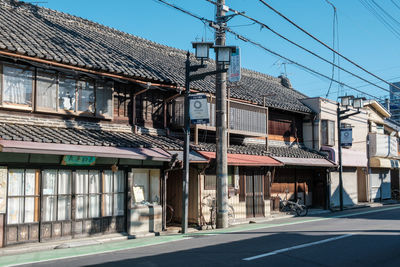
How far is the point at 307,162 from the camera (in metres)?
22.8

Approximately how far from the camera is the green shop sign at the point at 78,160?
42.9ft

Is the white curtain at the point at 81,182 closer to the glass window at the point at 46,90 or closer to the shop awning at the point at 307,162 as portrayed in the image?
the glass window at the point at 46,90

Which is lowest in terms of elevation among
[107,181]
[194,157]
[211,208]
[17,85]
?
[211,208]

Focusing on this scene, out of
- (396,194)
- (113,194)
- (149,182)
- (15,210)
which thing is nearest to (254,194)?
(149,182)

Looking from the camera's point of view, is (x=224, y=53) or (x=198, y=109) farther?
(x=198, y=109)

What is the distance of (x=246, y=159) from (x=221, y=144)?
253 centimetres

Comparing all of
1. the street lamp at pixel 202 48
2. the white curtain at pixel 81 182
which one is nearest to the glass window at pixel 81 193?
the white curtain at pixel 81 182

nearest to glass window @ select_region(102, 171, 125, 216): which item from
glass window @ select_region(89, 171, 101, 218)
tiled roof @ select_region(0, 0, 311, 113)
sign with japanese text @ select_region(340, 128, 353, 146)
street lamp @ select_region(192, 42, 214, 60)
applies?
glass window @ select_region(89, 171, 101, 218)

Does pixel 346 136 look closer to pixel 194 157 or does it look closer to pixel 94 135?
pixel 194 157

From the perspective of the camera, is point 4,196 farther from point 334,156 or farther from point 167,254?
point 334,156

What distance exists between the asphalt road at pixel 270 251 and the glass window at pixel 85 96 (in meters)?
6.04

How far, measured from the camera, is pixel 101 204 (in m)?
14.2

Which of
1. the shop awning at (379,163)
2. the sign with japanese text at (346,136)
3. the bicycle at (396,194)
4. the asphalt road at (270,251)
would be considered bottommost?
the bicycle at (396,194)

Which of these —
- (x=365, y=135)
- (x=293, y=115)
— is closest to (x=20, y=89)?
(x=293, y=115)
